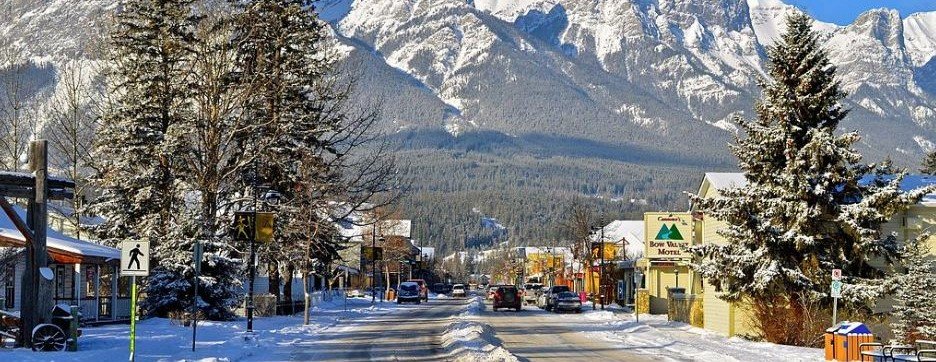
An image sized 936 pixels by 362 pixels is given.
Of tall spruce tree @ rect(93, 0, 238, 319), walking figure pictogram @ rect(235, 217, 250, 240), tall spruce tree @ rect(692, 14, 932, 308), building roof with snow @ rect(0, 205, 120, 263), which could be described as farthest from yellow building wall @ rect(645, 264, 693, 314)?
building roof with snow @ rect(0, 205, 120, 263)

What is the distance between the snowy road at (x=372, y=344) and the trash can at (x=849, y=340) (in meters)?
9.64

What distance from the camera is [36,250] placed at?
88.0 ft

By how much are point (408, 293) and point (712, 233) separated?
4650 centimetres

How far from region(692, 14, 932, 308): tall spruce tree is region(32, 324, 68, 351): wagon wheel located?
1983 cm

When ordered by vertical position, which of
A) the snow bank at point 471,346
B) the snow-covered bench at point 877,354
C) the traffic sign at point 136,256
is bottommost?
the snow bank at point 471,346

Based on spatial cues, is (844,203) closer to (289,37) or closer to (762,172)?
(762,172)

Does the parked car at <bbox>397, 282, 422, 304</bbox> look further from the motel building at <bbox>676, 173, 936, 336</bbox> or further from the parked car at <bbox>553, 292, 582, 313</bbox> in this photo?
the motel building at <bbox>676, 173, 936, 336</bbox>

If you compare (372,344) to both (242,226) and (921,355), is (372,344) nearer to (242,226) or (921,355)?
(242,226)

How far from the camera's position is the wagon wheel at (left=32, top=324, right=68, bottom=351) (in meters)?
26.5

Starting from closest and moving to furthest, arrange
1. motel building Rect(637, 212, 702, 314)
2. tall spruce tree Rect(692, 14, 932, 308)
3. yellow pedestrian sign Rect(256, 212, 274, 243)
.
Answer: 1. tall spruce tree Rect(692, 14, 932, 308)
2. yellow pedestrian sign Rect(256, 212, 274, 243)
3. motel building Rect(637, 212, 702, 314)

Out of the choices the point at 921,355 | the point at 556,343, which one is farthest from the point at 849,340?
the point at 556,343

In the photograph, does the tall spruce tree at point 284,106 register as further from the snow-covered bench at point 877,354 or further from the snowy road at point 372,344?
the snow-covered bench at point 877,354

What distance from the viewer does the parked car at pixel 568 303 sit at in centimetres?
6925

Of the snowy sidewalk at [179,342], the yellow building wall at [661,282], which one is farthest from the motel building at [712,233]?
the snowy sidewalk at [179,342]
